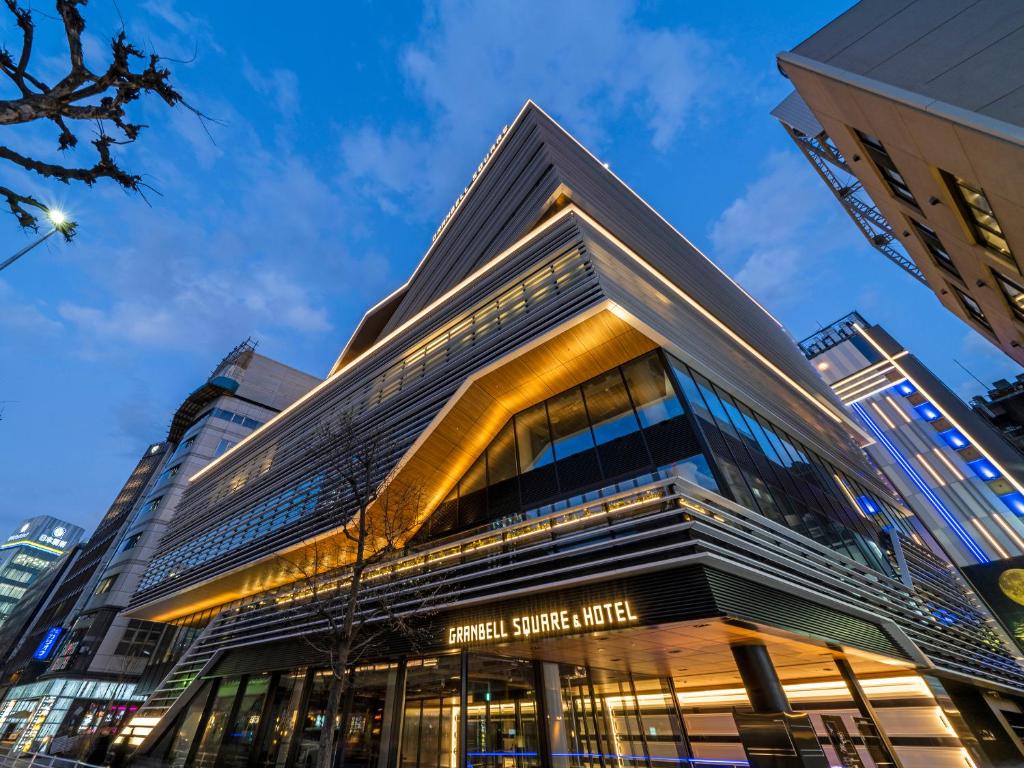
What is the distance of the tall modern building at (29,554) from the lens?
115m

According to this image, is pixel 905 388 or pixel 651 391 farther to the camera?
pixel 905 388

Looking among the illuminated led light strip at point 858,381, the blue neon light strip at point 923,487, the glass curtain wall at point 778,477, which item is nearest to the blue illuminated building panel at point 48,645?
the glass curtain wall at point 778,477

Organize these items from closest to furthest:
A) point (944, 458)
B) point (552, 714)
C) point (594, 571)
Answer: point (594, 571) < point (552, 714) < point (944, 458)

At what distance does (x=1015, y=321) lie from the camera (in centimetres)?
1608

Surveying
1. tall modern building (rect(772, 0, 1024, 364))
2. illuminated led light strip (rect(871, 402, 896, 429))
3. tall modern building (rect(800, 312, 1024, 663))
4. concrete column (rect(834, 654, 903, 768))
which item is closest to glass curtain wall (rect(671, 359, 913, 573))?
concrete column (rect(834, 654, 903, 768))

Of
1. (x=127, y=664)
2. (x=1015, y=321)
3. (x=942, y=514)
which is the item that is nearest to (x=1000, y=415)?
(x=942, y=514)

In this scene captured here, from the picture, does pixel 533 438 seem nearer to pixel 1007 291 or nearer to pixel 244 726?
pixel 244 726

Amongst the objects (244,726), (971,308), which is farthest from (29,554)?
(971,308)

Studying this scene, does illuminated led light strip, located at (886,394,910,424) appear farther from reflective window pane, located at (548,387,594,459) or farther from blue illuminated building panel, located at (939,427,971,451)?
reflective window pane, located at (548,387,594,459)

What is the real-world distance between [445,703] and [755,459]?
1229 cm

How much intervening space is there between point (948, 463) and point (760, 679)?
42727mm

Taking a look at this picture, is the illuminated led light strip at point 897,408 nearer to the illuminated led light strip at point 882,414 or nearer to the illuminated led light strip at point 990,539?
the illuminated led light strip at point 882,414

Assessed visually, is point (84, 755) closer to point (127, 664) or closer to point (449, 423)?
point (127, 664)

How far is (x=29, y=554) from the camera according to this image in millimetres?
123625
